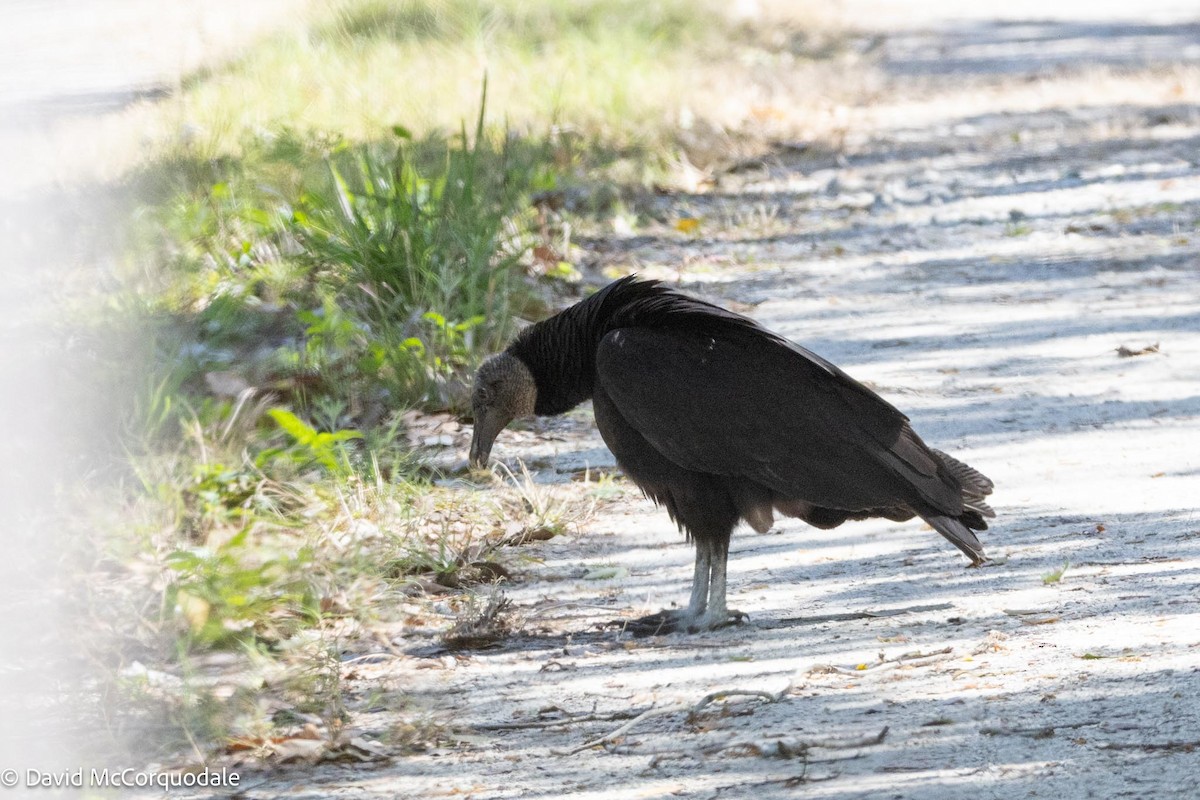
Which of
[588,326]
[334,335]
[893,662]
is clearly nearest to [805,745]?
[893,662]

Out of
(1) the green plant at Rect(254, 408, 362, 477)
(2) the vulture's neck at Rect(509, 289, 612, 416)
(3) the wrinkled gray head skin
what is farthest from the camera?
(1) the green plant at Rect(254, 408, 362, 477)

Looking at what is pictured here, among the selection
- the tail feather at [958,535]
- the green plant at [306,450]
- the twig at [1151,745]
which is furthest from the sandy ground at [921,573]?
the green plant at [306,450]

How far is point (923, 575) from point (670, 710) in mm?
1123

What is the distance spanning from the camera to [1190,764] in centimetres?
239

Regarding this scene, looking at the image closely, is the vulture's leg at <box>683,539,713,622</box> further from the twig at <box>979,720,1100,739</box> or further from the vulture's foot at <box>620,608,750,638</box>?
the twig at <box>979,720,1100,739</box>

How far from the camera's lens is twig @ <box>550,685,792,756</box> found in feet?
9.04

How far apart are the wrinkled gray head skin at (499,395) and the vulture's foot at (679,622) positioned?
2.35ft

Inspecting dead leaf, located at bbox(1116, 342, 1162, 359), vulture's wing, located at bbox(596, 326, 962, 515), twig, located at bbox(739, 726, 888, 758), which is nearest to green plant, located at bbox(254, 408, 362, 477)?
vulture's wing, located at bbox(596, 326, 962, 515)

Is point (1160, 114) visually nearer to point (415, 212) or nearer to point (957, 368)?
point (957, 368)

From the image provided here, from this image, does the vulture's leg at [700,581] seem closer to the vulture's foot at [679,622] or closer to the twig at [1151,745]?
the vulture's foot at [679,622]

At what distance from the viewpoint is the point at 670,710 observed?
2871 millimetres

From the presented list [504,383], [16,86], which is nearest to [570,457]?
[504,383]

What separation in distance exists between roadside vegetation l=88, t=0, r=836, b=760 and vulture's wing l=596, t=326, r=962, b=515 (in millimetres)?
666

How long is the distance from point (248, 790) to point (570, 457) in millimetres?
2317
